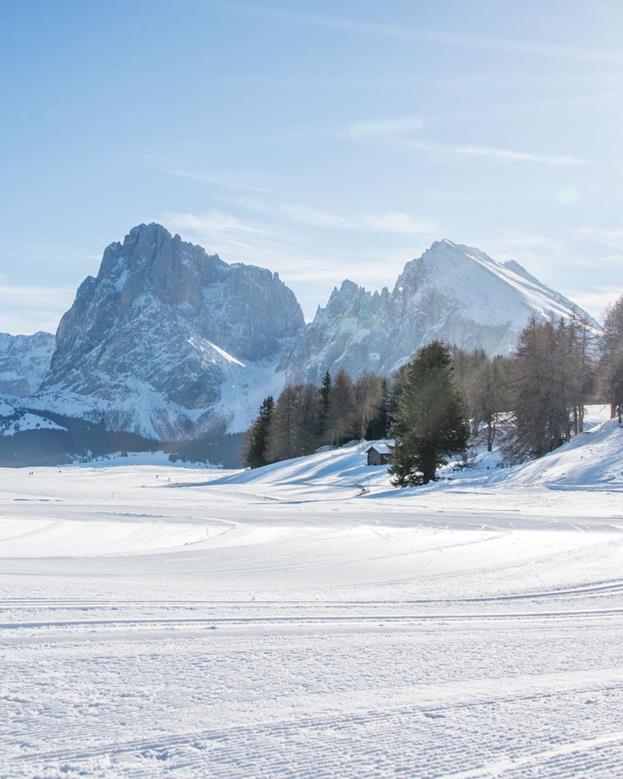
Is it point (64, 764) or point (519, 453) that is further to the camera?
point (519, 453)

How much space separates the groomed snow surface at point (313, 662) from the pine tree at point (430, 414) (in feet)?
73.7

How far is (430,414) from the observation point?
3541 centimetres

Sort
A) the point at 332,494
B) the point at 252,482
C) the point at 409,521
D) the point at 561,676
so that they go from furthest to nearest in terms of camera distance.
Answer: the point at 252,482 < the point at 332,494 < the point at 409,521 < the point at 561,676

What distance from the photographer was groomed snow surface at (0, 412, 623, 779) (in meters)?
3.44

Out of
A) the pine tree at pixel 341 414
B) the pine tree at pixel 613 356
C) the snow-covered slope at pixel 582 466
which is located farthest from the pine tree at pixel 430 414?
the pine tree at pixel 341 414

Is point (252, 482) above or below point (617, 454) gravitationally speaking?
below

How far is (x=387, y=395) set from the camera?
7500 centimetres

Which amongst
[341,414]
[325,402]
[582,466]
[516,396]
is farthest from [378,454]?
[325,402]

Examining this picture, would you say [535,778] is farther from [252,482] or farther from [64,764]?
[252,482]

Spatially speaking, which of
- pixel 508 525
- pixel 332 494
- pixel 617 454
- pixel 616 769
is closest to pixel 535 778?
pixel 616 769

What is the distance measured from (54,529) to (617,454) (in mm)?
28641

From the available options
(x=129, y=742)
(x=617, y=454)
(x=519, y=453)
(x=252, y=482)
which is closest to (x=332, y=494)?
(x=519, y=453)

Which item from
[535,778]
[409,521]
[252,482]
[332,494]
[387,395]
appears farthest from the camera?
[387,395]

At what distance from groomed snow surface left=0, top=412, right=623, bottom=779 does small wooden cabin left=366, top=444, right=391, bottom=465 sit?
4325 centimetres
